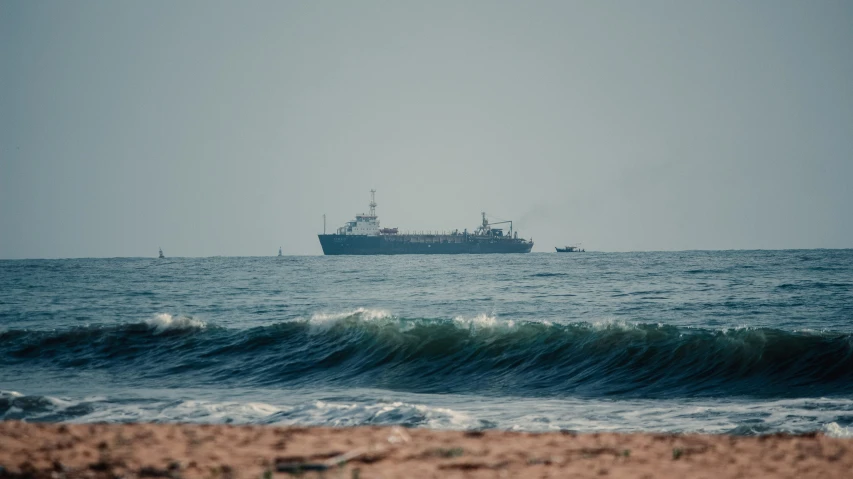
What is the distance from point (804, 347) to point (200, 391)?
40.1 feet

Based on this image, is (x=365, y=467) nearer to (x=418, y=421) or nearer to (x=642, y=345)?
(x=418, y=421)

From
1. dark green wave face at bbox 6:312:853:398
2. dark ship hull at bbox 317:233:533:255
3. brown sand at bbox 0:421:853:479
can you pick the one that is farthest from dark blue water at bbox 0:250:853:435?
dark ship hull at bbox 317:233:533:255

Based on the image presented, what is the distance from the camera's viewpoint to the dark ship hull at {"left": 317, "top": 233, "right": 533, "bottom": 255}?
128 m

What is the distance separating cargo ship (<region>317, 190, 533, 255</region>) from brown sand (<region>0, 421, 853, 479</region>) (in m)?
120

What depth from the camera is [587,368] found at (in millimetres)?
14883

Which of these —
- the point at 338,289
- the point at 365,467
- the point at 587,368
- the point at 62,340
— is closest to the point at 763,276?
the point at 338,289

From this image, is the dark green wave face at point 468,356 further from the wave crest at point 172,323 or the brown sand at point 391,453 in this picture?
the brown sand at point 391,453

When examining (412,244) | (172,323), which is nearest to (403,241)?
(412,244)

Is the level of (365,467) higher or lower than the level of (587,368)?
higher

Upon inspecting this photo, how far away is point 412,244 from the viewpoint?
418ft

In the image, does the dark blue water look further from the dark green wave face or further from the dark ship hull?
the dark ship hull

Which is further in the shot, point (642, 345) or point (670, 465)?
point (642, 345)

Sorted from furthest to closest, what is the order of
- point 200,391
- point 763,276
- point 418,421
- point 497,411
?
point 763,276 → point 200,391 → point 497,411 → point 418,421

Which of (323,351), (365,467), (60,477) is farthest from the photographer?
(323,351)
